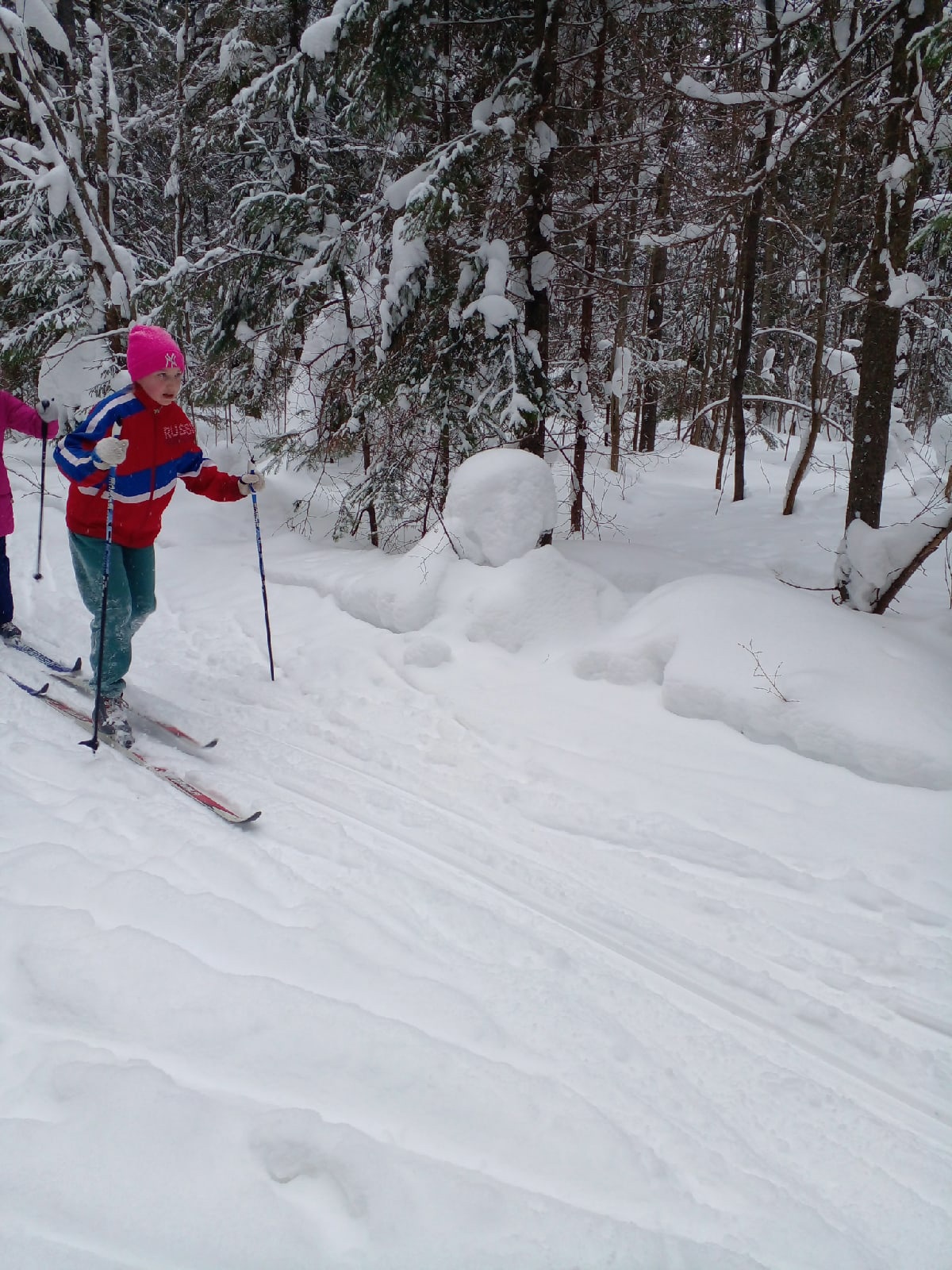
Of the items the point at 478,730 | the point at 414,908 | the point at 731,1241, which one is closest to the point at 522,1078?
the point at 731,1241

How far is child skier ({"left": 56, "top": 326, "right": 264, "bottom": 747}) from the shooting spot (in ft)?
13.6

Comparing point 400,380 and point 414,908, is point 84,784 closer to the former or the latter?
point 414,908

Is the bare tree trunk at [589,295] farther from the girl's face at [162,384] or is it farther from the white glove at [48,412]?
the white glove at [48,412]

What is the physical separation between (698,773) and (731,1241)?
242 cm

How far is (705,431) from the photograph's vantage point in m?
24.5

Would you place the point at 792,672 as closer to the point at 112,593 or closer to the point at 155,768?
the point at 155,768

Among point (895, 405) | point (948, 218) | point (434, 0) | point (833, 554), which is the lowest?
point (833, 554)

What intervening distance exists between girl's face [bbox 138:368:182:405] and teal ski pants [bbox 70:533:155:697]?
3.04 ft

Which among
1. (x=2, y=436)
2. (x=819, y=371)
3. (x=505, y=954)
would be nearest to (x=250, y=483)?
(x=2, y=436)

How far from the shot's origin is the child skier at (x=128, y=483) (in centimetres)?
413

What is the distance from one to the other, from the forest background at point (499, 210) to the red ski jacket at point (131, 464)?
3.32 meters

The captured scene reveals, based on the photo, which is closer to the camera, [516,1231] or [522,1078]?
[516,1231]

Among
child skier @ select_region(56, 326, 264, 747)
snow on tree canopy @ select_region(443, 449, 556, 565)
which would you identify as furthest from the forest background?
child skier @ select_region(56, 326, 264, 747)

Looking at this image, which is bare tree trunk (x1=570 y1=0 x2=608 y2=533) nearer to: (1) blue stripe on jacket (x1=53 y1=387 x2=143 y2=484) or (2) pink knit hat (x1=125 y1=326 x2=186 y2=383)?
(2) pink knit hat (x1=125 y1=326 x2=186 y2=383)
